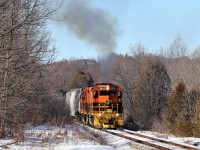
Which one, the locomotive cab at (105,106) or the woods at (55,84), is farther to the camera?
the locomotive cab at (105,106)

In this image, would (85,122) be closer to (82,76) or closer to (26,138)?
(26,138)

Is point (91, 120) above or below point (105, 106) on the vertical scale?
below

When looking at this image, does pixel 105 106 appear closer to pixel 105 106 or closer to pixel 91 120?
pixel 105 106

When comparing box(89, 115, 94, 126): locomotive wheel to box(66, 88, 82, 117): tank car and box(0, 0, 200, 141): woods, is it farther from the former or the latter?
box(66, 88, 82, 117): tank car

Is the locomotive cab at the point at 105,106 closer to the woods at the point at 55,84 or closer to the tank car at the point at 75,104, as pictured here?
the woods at the point at 55,84

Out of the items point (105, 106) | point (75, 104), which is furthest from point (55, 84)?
point (75, 104)

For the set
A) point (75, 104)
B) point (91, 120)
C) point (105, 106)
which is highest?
point (75, 104)

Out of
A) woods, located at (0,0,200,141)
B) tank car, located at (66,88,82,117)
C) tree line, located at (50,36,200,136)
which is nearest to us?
woods, located at (0,0,200,141)

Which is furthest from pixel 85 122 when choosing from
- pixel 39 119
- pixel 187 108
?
pixel 187 108

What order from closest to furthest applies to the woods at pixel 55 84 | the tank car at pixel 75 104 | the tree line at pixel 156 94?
the woods at pixel 55 84 → the tree line at pixel 156 94 → the tank car at pixel 75 104

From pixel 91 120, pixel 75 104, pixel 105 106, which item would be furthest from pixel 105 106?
pixel 75 104

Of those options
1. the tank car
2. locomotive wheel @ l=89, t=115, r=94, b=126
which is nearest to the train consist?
locomotive wheel @ l=89, t=115, r=94, b=126

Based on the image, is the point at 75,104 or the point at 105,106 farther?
the point at 75,104

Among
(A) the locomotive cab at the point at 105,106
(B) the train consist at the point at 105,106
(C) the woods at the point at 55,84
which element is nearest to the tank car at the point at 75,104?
(C) the woods at the point at 55,84
